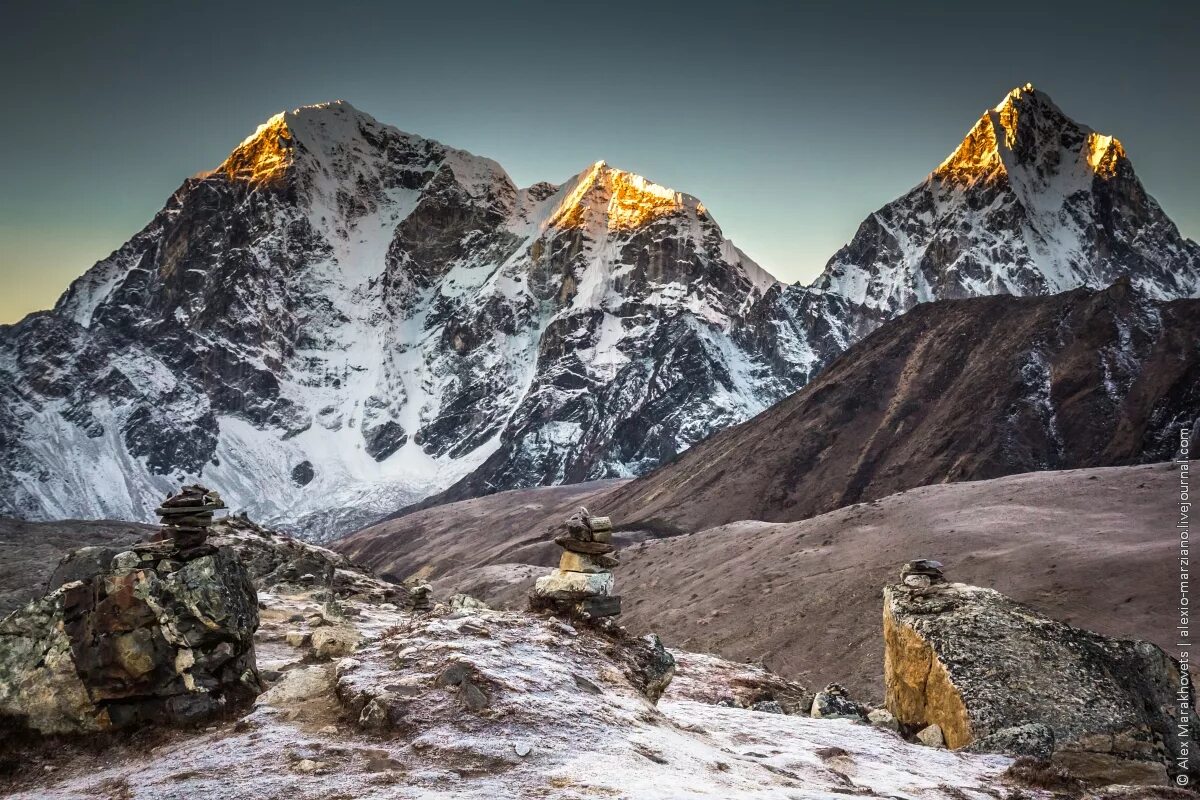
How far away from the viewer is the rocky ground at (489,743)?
9.55 m

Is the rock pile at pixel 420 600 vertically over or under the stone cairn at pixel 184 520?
under

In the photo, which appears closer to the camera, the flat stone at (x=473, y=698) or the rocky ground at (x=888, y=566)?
the flat stone at (x=473, y=698)

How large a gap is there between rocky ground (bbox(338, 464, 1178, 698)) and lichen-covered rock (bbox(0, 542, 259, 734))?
64.3ft

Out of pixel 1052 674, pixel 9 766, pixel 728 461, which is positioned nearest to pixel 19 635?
pixel 9 766

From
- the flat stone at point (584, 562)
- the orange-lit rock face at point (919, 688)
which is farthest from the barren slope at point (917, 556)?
the flat stone at point (584, 562)

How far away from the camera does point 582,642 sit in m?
14.9

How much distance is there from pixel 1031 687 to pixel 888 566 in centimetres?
2079

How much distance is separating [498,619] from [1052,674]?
1016 cm

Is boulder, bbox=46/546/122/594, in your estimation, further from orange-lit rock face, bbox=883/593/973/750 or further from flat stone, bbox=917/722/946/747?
orange-lit rock face, bbox=883/593/973/750

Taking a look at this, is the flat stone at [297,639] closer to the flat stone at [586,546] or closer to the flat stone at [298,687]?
the flat stone at [298,687]

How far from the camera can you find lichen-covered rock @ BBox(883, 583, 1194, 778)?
14.6 metres

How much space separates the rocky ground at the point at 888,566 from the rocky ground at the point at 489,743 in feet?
44.8

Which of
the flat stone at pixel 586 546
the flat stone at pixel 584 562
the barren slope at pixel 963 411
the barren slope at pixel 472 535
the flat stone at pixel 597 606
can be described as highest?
the barren slope at pixel 963 411

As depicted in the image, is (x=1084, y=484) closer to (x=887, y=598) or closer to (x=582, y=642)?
(x=887, y=598)
